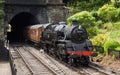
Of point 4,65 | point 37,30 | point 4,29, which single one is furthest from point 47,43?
point 4,29

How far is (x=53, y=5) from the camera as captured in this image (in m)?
44.4

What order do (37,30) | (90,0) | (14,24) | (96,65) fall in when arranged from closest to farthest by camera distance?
(96,65) < (37,30) < (90,0) < (14,24)

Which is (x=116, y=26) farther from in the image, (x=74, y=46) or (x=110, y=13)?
(x=74, y=46)

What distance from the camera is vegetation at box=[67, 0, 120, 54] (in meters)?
25.2

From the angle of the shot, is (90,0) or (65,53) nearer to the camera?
(65,53)

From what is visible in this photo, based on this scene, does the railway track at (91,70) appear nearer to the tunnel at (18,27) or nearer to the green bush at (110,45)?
the green bush at (110,45)

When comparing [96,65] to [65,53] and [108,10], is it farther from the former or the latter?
[108,10]

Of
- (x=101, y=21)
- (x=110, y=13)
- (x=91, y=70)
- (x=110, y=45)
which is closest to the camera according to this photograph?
(x=91, y=70)

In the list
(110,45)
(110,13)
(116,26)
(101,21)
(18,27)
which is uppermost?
(110,13)

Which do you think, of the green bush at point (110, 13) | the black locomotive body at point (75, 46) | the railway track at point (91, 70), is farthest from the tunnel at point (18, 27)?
the railway track at point (91, 70)

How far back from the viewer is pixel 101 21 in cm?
3619

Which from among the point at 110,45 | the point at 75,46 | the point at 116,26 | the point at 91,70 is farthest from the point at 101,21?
the point at 91,70

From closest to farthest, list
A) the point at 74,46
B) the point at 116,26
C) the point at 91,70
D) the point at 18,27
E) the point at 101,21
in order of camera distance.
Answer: the point at 91,70 < the point at 74,46 < the point at 116,26 < the point at 101,21 < the point at 18,27

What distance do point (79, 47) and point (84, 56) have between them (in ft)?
2.17
